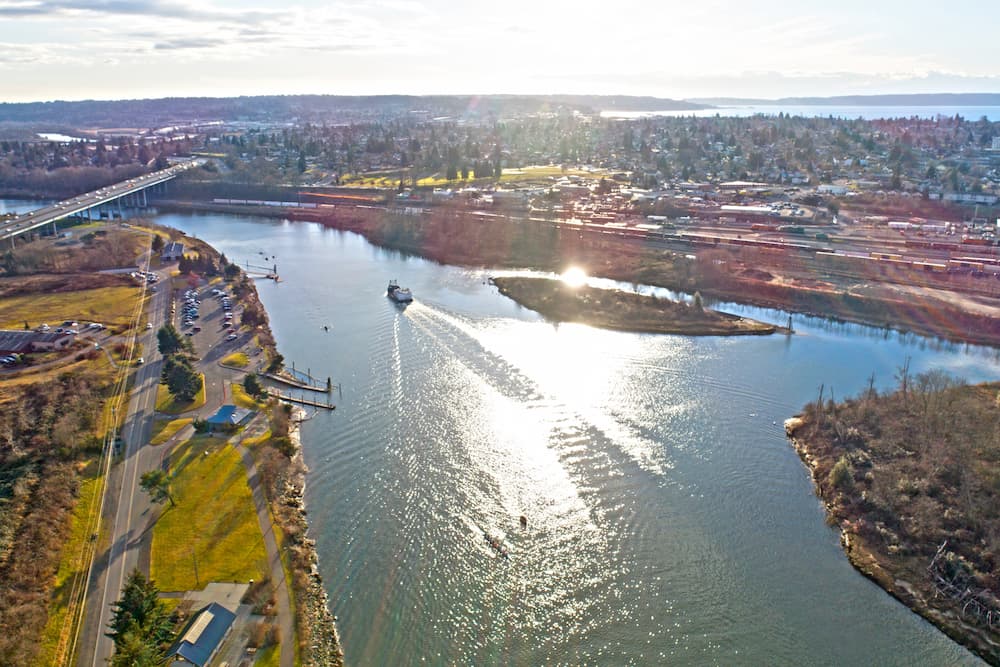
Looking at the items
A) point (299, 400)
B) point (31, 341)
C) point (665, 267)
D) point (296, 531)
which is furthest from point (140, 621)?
point (665, 267)

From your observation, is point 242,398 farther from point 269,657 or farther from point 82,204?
point 82,204

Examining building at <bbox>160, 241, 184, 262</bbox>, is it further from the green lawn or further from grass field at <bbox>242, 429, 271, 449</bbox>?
grass field at <bbox>242, 429, 271, 449</bbox>

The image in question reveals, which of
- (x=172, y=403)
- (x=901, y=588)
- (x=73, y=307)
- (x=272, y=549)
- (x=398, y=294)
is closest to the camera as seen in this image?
Result: (x=901, y=588)

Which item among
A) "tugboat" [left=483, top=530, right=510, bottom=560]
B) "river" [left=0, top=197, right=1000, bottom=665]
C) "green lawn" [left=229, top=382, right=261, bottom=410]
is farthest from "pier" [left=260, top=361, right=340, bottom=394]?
"tugboat" [left=483, top=530, right=510, bottom=560]

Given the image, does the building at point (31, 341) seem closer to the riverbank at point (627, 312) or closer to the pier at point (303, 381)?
the pier at point (303, 381)

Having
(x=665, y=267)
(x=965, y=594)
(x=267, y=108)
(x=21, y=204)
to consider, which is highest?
(x=267, y=108)
